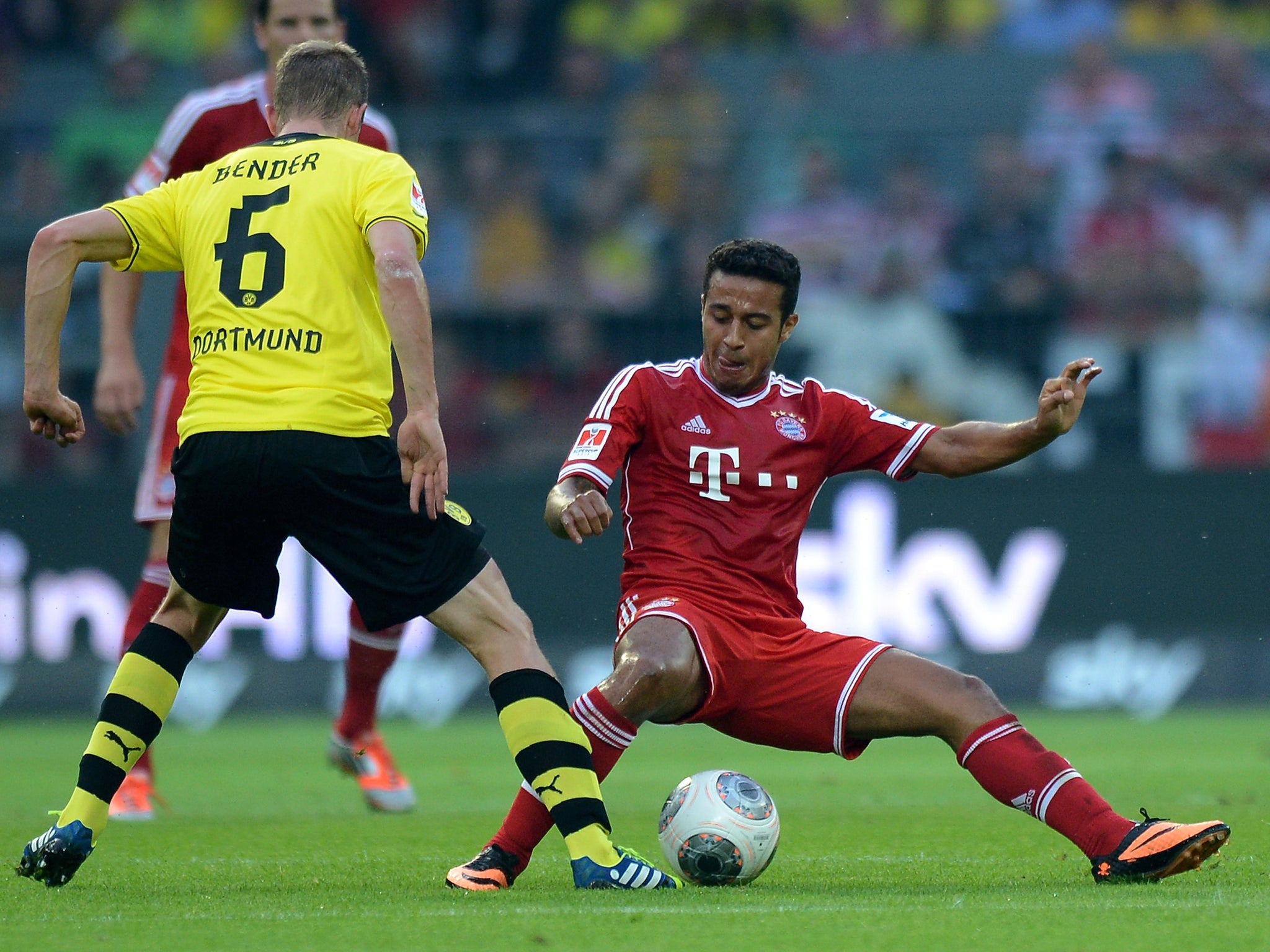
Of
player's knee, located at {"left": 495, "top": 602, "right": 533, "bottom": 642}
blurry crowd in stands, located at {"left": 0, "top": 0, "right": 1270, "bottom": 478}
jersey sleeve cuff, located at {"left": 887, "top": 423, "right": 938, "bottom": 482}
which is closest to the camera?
player's knee, located at {"left": 495, "top": 602, "right": 533, "bottom": 642}

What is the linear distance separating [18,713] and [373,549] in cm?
734

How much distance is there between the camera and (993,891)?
14.0ft

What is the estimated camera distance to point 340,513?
4.26 m

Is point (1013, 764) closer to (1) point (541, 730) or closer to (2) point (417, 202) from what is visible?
(1) point (541, 730)

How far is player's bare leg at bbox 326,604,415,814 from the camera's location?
6391 millimetres

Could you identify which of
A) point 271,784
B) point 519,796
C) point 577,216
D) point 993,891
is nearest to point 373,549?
point 519,796

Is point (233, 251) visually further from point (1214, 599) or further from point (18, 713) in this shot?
point (1214, 599)

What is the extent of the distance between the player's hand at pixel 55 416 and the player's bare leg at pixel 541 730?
1049mm

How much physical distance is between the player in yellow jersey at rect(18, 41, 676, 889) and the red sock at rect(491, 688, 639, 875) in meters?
0.18

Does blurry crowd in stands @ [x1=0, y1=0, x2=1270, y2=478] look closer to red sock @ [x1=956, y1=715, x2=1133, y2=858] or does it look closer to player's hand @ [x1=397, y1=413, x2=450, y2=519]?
red sock @ [x1=956, y1=715, x2=1133, y2=858]

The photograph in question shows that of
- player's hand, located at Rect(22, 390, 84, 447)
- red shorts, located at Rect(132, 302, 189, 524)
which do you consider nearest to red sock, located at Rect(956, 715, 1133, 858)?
player's hand, located at Rect(22, 390, 84, 447)

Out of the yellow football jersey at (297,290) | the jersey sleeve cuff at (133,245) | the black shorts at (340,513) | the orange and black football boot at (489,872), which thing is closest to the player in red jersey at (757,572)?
the orange and black football boot at (489,872)

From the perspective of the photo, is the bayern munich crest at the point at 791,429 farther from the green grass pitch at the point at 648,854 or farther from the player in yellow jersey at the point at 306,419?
the green grass pitch at the point at 648,854

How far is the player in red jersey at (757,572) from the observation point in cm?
441
